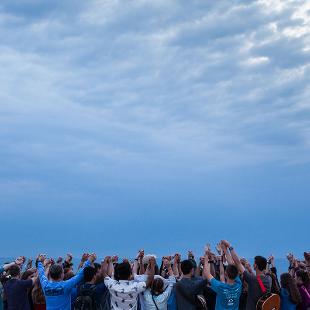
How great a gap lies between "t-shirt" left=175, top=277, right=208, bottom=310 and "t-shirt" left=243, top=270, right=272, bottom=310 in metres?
0.87

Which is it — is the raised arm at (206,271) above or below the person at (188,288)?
above

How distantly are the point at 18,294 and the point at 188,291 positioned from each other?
3.55 m

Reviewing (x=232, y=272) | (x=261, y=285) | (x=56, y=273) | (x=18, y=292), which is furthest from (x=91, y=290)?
(x=261, y=285)

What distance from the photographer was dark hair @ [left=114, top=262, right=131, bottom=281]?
344 inches

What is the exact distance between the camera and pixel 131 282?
877 cm

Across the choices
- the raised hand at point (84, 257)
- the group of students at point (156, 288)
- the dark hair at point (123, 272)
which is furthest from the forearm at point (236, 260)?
the raised hand at point (84, 257)

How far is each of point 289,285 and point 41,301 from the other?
504 centimetres

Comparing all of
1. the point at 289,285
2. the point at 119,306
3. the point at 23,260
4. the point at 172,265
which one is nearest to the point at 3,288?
the point at 23,260

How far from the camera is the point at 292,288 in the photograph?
902 centimetres

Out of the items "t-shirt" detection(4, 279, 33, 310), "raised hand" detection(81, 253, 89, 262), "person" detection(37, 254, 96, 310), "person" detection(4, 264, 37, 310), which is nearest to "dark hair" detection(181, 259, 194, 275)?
"person" detection(37, 254, 96, 310)

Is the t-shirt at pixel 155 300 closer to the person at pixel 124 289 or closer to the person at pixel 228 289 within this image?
the person at pixel 124 289

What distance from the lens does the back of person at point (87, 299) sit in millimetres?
8891

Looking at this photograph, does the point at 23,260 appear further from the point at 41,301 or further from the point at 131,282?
the point at 131,282

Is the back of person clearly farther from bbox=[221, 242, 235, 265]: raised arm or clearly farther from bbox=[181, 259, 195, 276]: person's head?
bbox=[221, 242, 235, 265]: raised arm
